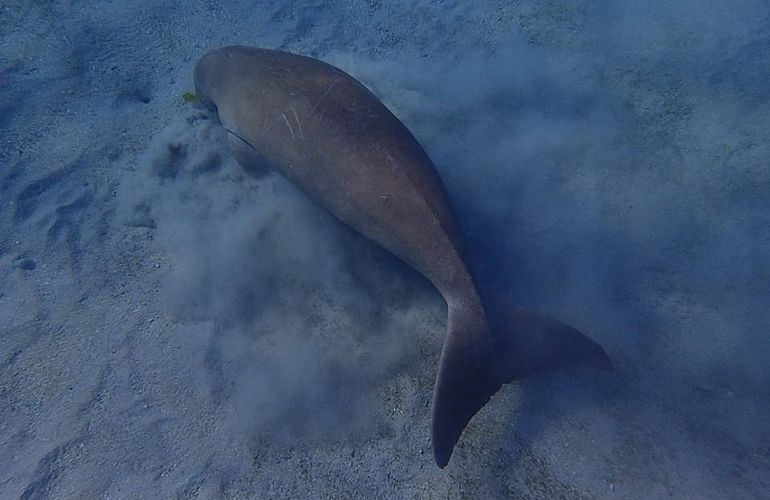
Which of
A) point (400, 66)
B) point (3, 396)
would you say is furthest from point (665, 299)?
point (3, 396)

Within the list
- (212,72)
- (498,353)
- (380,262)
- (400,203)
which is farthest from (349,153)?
(212,72)

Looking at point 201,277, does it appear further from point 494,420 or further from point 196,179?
point 494,420

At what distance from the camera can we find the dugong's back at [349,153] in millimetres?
3580

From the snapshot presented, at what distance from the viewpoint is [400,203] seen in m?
3.59

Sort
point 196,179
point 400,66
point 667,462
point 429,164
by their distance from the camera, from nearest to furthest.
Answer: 1. point 667,462
2. point 429,164
3. point 196,179
4. point 400,66

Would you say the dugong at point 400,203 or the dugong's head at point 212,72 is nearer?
the dugong at point 400,203

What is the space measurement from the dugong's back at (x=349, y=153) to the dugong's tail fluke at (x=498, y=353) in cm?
45

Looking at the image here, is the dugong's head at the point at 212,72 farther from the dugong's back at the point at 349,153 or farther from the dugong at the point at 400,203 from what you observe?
the dugong at the point at 400,203

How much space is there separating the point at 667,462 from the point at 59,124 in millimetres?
6629

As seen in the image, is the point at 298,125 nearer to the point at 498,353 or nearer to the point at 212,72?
the point at 212,72

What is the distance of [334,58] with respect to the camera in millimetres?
5988

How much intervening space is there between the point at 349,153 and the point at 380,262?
1.13 metres

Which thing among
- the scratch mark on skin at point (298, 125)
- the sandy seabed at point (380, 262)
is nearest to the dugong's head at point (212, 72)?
the sandy seabed at point (380, 262)

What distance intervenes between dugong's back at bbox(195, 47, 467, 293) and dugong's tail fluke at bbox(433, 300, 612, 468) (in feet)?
1.47
